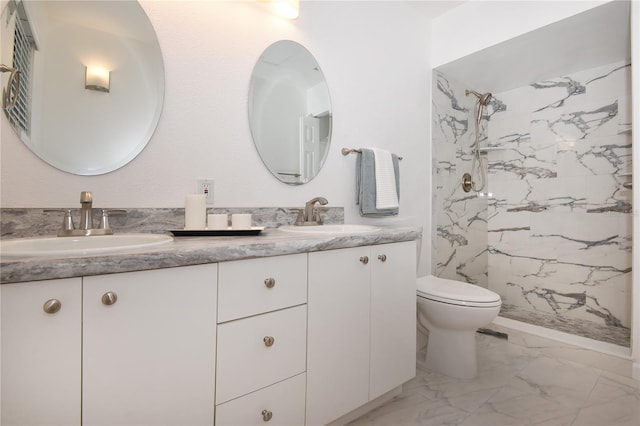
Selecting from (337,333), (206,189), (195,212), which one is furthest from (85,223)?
(337,333)

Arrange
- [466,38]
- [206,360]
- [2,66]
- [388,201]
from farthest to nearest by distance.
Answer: [466,38], [388,201], [2,66], [206,360]

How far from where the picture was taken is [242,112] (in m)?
1.50

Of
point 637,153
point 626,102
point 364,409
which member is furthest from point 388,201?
point 626,102

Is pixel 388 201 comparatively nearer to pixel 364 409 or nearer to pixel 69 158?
pixel 364 409

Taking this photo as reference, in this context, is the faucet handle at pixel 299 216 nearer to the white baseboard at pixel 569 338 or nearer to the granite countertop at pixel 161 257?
the granite countertop at pixel 161 257

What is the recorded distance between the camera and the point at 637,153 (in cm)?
167

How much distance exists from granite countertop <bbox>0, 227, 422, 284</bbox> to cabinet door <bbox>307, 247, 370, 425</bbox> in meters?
0.06

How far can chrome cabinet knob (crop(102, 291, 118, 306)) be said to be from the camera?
748 millimetres

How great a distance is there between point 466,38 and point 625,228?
1737 millimetres

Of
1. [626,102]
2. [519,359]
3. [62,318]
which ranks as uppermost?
[626,102]

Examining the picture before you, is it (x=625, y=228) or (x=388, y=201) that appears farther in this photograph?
(x=625, y=228)

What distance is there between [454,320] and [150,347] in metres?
1.51

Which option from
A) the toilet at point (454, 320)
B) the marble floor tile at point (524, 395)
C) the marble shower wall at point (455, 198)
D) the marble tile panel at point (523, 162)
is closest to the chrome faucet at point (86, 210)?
the marble floor tile at point (524, 395)

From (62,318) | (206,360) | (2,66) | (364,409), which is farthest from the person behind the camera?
A: (364,409)
